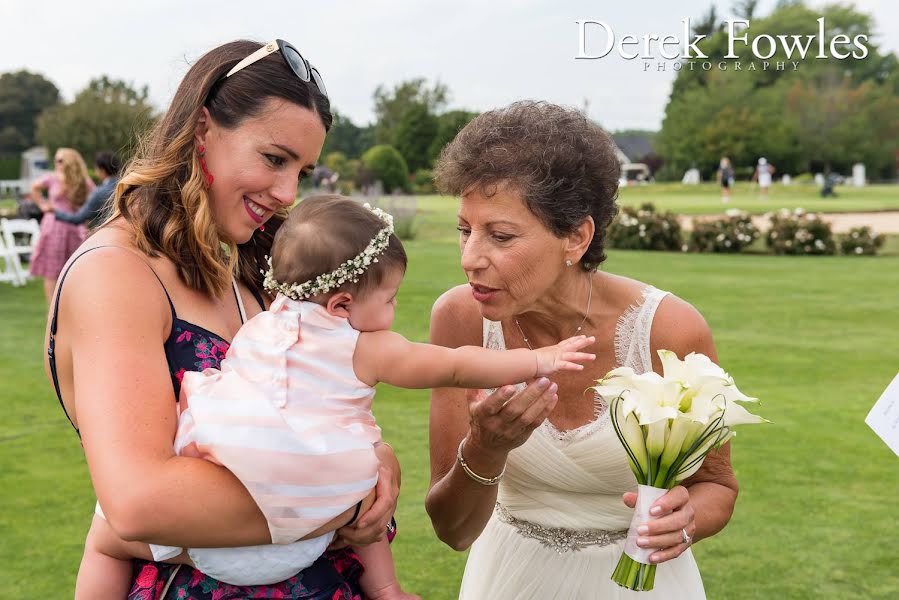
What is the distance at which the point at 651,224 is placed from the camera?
26.1 metres

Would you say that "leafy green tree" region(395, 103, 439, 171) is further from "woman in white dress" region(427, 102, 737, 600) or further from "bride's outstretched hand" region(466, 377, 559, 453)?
"bride's outstretched hand" region(466, 377, 559, 453)

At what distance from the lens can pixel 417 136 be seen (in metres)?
73.2

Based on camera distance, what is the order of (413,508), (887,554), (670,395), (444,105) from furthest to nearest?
(444,105) < (413,508) < (887,554) < (670,395)

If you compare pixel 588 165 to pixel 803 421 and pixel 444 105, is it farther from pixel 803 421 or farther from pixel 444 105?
pixel 444 105

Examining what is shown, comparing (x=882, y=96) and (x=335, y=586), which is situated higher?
(x=882, y=96)

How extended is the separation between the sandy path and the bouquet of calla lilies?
28773mm

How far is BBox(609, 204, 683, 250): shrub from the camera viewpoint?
26.0 meters

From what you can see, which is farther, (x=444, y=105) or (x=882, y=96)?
(x=444, y=105)

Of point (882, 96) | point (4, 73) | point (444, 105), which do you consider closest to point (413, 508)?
point (882, 96)

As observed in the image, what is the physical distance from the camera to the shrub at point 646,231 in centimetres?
2600

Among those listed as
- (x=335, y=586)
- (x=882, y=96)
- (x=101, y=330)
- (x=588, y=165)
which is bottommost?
(x=335, y=586)

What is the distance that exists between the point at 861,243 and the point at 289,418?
78.3 feet

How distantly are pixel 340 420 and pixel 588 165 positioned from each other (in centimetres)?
136

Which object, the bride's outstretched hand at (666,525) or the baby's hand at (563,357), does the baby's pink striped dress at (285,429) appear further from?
the bride's outstretched hand at (666,525)
